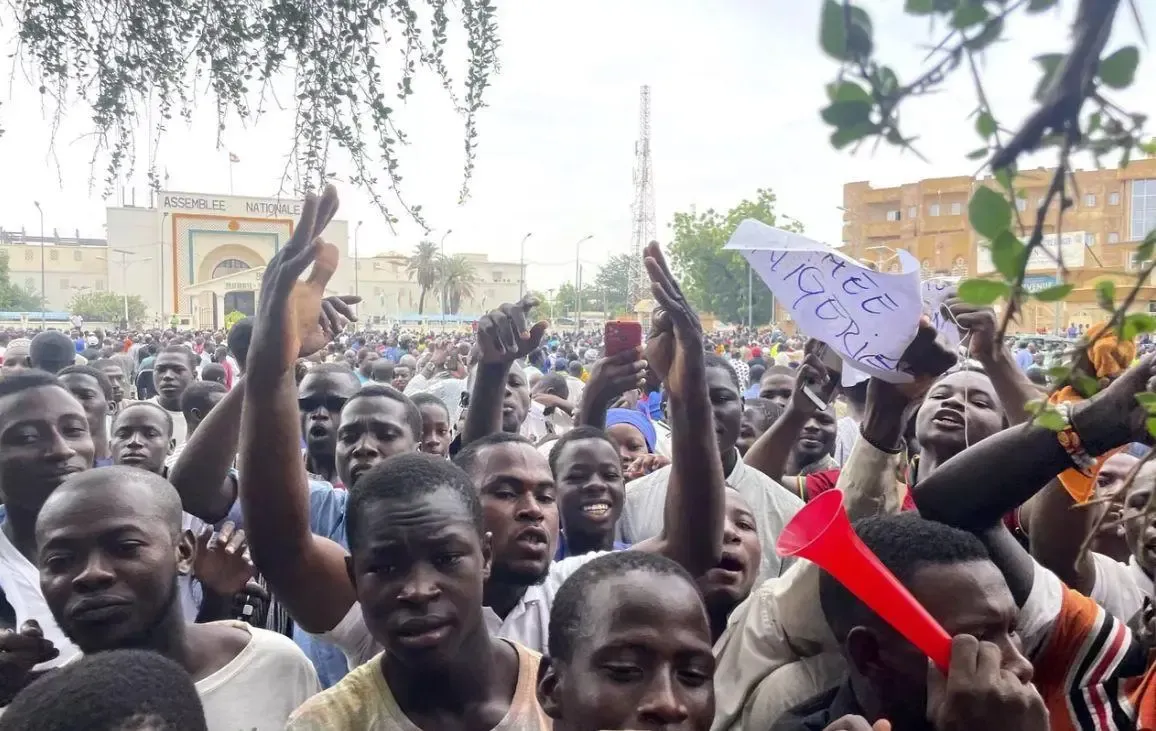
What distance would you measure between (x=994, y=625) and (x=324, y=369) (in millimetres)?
3469

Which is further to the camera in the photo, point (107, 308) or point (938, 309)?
point (107, 308)

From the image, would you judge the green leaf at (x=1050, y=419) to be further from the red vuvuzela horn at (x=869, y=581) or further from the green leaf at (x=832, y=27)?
the red vuvuzela horn at (x=869, y=581)

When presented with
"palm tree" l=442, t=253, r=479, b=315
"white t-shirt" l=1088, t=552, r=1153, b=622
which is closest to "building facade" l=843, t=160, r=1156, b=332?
"white t-shirt" l=1088, t=552, r=1153, b=622

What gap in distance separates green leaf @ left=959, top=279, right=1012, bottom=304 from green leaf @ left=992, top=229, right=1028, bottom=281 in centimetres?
1

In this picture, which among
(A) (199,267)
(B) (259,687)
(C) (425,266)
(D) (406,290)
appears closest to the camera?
(B) (259,687)

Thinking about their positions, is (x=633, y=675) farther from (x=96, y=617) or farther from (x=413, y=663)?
(x=96, y=617)

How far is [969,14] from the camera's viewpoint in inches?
36.8

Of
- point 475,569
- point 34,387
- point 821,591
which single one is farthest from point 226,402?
point 821,591

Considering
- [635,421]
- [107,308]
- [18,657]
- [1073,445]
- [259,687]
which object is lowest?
[259,687]

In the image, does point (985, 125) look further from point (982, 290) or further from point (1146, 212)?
point (1146, 212)

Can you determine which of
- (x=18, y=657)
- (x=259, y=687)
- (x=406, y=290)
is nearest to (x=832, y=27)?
(x=259, y=687)

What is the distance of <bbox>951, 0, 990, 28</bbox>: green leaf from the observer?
36.8 inches

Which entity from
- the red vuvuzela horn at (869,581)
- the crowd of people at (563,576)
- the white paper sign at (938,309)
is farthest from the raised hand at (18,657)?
the white paper sign at (938,309)

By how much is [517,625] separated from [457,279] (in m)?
74.1
